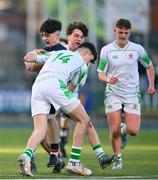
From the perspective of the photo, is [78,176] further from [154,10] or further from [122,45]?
[154,10]

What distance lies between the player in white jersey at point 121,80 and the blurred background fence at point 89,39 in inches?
650

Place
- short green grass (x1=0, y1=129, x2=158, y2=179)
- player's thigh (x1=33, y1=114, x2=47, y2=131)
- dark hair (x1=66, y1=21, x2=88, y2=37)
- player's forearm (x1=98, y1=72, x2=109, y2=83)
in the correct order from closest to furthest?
player's thigh (x1=33, y1=114, x2=47, y2=131) < short green grass (x1=0, y1=129, x2=158, y2=179) < dark hair (x1=66, y1=21, x2=88, y2=37) < player's forearm (x1=98, y1=72, x2=109, y2=83)

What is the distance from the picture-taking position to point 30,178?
41.2ft

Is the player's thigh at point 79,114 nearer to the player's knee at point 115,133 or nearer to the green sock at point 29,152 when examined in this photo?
the green sock at point 29,152

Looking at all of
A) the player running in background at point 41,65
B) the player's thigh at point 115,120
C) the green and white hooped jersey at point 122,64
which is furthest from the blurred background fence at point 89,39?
the player running in background at point 41,65

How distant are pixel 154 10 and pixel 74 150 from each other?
3572cm

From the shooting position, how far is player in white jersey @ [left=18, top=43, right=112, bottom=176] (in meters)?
13.0

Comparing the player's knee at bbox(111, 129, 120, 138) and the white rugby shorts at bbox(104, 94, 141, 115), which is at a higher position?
the white rugby shorts at bbox(104, 94, 141, 115)

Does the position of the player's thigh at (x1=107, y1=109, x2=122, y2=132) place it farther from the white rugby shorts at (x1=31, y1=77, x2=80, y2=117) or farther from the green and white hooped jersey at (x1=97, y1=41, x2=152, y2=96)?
the white rugby shorts at (x1=31, y1=77, x2=80, y2=117)

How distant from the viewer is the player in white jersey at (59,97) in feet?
42.7

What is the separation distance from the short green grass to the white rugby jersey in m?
1.34

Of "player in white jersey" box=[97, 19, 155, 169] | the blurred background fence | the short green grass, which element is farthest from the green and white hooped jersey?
the blurred background fence

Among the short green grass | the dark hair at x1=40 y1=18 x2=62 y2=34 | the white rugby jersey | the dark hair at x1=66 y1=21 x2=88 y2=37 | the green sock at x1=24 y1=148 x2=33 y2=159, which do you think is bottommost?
the short green grass

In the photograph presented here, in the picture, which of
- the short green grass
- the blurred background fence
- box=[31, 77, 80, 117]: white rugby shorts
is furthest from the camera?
the blurred background fence
